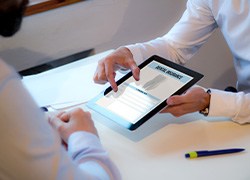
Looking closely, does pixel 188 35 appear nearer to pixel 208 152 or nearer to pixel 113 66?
pixel 113 66

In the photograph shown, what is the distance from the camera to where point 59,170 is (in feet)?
2.15

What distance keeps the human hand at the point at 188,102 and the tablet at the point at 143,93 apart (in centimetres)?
2

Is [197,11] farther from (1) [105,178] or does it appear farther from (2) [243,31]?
(1) [105,178]

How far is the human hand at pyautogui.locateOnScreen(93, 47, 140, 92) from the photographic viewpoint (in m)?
1.14

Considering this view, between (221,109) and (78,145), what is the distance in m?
0.41

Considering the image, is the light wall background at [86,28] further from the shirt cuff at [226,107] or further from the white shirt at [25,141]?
the white shirt at [25,141]

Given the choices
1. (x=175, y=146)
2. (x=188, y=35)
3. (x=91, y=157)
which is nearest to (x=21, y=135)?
(x=91, y=157)

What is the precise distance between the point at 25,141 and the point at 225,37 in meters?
0.91

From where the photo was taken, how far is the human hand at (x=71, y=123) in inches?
35.1

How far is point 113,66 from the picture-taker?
4.00 feet

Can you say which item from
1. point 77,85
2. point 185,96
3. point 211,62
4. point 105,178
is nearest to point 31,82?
point 77,85

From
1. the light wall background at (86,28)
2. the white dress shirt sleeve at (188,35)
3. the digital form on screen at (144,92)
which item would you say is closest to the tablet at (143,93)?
the digital form on screen at (144,92)

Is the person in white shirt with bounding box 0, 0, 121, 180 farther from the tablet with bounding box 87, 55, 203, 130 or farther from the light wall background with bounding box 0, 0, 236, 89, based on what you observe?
the light wall background with bounding box 0, 0, 236, 89

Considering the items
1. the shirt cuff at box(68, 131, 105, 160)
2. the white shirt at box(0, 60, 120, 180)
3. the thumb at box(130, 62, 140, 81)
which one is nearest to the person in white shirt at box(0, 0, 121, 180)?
the white shirt at box(0, 60, 120, 180)
